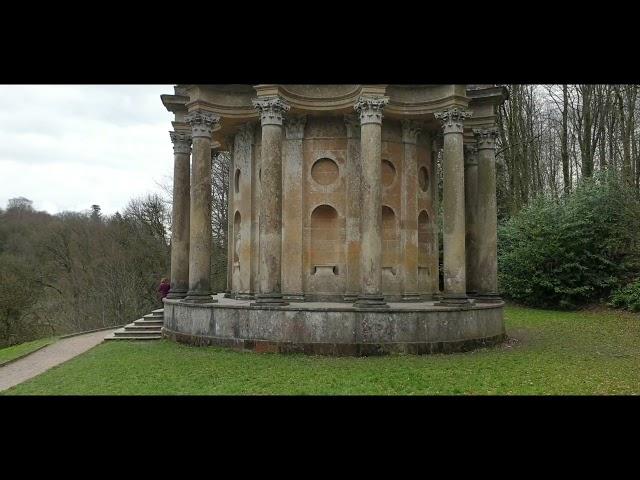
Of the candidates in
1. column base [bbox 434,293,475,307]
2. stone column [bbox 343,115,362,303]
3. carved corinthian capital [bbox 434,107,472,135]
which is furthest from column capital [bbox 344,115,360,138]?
column base [bbox 434,293,475,307]

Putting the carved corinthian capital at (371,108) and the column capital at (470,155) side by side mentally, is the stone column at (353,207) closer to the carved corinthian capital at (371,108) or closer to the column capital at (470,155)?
the carved corinthian capital at (371,108)

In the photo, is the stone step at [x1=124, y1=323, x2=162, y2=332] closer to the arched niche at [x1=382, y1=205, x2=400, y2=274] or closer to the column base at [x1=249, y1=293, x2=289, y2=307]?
the column base at [x1=249, y1=293, x2=289, y2=307]

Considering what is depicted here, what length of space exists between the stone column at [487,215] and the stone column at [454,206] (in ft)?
9.20

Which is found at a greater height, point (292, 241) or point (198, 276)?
point (292, 241)

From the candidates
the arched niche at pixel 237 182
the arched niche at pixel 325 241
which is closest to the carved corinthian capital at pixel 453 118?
the arched niche at pixel 325 241

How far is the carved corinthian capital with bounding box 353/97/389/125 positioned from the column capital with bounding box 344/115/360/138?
200cm

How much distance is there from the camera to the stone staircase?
18.3 m

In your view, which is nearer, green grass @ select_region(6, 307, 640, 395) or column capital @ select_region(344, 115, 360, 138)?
green grass @ select_region(6, 307, 640, 395)

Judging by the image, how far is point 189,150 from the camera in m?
20.6

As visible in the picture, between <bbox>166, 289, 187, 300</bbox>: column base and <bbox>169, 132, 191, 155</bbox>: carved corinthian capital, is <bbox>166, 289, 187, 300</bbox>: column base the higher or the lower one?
the lower one
